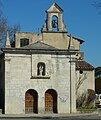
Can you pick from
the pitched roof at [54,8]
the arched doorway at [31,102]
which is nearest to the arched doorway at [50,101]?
the arched doorway at [31,102]

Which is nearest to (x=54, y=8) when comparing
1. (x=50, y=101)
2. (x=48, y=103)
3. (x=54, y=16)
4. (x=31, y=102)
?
(x=54, y=16)

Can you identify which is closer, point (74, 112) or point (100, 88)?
point (74, 112)

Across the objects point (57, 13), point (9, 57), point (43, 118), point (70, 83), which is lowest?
point (43, 118)

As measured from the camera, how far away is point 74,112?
45.8 metres

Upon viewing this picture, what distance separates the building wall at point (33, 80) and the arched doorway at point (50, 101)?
1.56ft

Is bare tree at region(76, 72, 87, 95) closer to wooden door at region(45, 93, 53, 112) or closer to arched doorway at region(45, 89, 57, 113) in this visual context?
arched doorway at region(45, 89, 57, 113)

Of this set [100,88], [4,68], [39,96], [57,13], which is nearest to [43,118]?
[39,96]

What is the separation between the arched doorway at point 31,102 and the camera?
45.2m

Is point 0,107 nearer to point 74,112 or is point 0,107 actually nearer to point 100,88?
point 74,112

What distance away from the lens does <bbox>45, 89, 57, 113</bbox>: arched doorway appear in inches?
1796

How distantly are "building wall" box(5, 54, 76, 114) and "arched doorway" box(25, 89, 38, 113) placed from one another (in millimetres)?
498

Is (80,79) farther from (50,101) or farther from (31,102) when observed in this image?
(31,102)

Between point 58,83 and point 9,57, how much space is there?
6.37 metres

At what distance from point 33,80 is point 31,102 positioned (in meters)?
2.55
